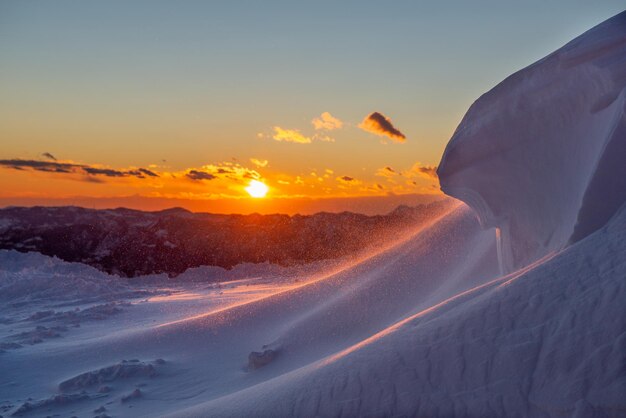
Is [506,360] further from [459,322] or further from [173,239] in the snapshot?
[173,239]

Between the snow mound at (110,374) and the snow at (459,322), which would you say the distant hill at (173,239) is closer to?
the snow at (459,322)

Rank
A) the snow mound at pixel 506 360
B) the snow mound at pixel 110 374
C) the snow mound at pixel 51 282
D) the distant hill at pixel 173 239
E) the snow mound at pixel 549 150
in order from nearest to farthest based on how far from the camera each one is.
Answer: the snow mound at pixel 506 360 < the snow mound at pixel 549 150 < the snow mound at pixel 110 374 < the snow mound at pixel 51 282 < the distant hill at pixel 173 239

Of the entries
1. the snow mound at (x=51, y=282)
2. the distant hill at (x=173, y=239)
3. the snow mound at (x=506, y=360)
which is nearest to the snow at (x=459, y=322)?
the snow mound at (x=506, y=360)

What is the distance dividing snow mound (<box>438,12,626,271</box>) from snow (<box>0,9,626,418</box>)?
0.02 metres

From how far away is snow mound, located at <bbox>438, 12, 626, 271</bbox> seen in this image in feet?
14.7

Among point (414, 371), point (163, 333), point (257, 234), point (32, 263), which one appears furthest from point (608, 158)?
point (257, 234)

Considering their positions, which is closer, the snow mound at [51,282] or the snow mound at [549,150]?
the snow mound at [549,150]

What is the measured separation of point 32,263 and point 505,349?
839 inches

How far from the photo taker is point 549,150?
18.4 ft

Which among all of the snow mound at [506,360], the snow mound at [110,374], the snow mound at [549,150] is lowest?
the snow mound at [110,374]

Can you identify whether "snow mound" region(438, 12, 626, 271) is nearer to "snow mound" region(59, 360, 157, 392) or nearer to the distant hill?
"snow mound" region(59, 360, 157, 392)

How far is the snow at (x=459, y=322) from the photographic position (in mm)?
3098

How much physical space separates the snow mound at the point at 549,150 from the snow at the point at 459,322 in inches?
0.7

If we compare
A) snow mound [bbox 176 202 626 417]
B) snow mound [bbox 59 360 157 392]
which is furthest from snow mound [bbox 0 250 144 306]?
snow mound [bbox 176 202 626 417]
